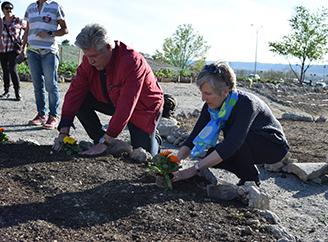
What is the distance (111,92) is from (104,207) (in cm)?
130

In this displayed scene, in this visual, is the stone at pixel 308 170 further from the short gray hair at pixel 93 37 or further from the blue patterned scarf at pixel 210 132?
the short gray hair at pixel 93 37

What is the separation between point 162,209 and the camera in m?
2.30

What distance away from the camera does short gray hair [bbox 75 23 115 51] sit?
267 centimetres

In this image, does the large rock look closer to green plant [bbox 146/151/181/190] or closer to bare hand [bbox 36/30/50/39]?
green plant [bbox 146/151/181/190]

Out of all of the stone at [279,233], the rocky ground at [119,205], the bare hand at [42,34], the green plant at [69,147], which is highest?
the bare hand at [42,34]

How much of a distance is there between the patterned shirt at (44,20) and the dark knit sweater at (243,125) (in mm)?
2828

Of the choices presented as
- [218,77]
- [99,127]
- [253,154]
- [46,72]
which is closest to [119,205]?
[218,77]

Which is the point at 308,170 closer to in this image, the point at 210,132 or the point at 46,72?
the point at 210,132

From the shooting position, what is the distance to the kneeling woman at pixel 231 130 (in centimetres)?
246

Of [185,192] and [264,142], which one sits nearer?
[185,192]

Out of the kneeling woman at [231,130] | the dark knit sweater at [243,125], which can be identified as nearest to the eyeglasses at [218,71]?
the kneeling woman at [231,130]

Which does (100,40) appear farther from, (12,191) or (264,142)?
(264,142)

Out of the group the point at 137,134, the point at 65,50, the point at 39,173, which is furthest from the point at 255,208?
the point at 65,50

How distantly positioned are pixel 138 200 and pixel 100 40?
1370 millimetres
